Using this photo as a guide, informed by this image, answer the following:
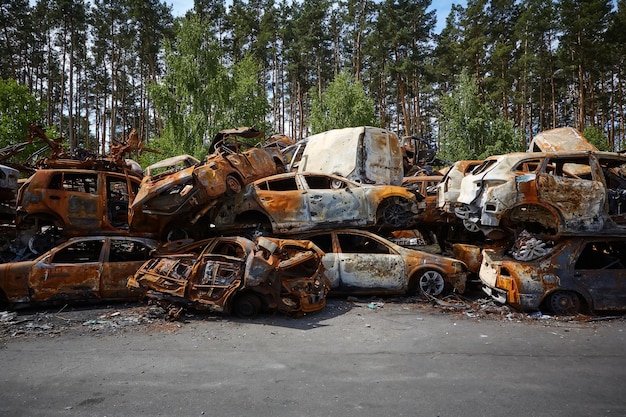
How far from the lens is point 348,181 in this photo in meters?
8.21

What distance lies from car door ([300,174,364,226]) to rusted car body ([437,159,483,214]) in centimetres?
157

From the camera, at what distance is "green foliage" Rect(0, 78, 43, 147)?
58.7 ft

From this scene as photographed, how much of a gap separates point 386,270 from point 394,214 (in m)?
1.71

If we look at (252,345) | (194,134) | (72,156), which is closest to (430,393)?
(252,345)

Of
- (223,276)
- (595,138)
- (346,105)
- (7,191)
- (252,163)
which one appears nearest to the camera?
(223,276)

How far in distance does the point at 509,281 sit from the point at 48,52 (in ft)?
127

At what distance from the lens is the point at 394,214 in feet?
27.5

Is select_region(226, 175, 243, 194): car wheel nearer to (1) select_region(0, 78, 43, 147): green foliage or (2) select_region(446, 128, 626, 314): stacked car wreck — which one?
(2) select_region(446, 128, 626, 314): stacked car wreck

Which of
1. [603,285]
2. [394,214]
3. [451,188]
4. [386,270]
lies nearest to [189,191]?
[386,270]

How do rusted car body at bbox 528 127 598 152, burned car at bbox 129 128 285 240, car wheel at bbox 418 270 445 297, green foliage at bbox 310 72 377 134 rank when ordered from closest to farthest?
1. car wheel at bbox 418 270 445 297
2. burned car at bbox 129 128 285 240
3. rusted car body at bbox 528 127 598 152
4. green foliage at bbox 310 72 377 134

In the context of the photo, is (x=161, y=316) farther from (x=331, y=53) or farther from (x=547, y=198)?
(x=331, y=53)

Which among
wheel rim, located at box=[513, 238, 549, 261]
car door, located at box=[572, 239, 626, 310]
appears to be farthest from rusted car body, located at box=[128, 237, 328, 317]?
car door, located at box=[572, 239, 626, 310]

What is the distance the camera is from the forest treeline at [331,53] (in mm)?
22609

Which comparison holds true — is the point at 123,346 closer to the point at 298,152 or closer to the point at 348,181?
the point at 348,181
